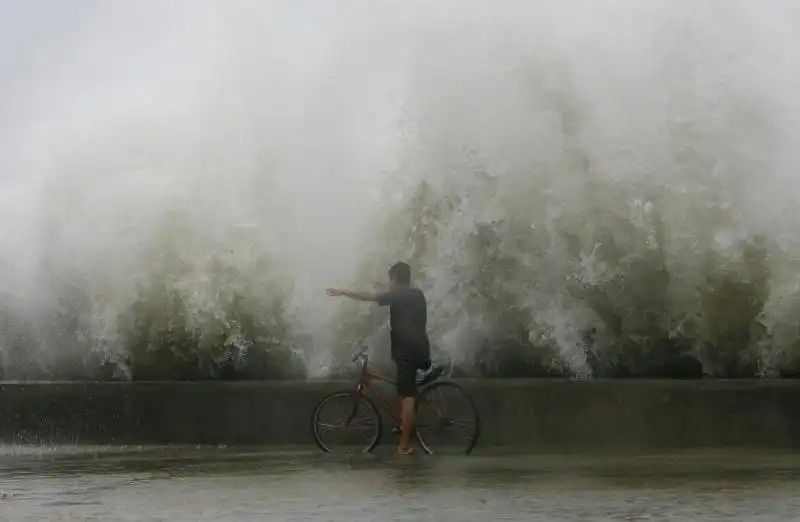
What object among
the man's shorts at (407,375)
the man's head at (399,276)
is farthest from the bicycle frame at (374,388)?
the man's head at (399,276)

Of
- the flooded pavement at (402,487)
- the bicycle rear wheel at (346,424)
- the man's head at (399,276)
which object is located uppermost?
the man's head at (399,276)

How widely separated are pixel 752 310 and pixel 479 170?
3169 mm

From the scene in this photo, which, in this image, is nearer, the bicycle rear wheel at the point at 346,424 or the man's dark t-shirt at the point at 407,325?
the man's dark t-shirt at the point at 407,325

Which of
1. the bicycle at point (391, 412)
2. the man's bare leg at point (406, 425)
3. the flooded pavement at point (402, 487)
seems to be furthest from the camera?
the bicycle at point (391, 412)

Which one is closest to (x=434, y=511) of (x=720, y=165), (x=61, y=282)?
(x=720, y=165)

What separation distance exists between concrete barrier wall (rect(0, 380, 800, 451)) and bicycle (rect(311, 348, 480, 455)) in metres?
0.38

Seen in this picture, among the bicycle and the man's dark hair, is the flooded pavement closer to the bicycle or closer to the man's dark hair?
the bicycle

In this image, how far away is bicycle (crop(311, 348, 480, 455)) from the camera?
1099 centimetres

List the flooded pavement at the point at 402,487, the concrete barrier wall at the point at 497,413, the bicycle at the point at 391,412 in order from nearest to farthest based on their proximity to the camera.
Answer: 1. the flooded pavement at the point at 402,487
2. the bicycle at the point at 391,412
3. the concrete barrier wall at the point at 497,413

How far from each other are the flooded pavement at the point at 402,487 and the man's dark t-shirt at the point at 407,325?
852mm

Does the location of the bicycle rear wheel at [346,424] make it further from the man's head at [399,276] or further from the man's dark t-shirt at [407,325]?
the man's head at [399,276]

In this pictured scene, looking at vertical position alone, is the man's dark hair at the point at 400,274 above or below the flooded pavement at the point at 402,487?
above

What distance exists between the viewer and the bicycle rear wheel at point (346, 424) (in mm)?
11125

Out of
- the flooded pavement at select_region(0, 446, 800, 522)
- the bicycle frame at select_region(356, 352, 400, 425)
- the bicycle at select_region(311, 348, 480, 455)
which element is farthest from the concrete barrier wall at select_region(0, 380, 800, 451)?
the flooded pavement at select_region(0, 446, 800, 522)
